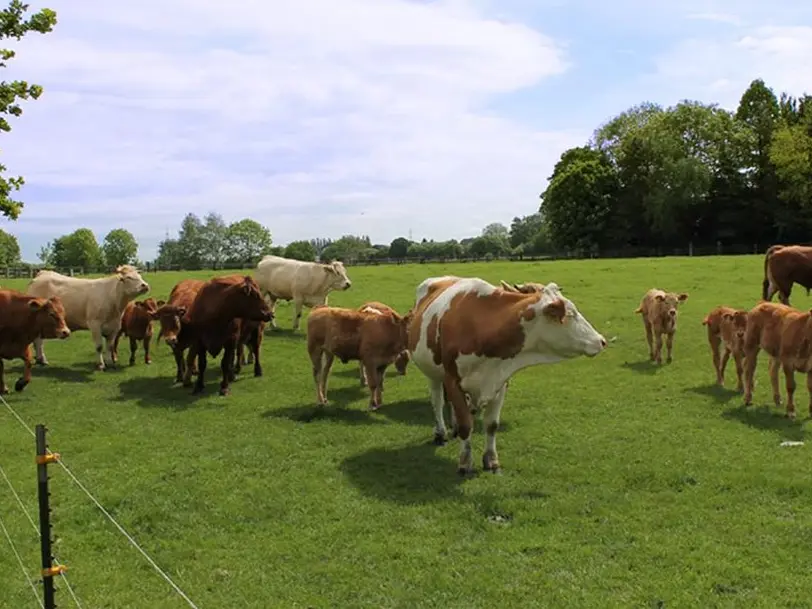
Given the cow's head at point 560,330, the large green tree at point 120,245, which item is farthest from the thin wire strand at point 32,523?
the large green tree at point 120,245

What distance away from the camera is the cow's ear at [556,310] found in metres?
8.48

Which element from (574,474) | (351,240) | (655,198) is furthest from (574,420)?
(351,240)

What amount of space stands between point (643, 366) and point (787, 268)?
6.24 m

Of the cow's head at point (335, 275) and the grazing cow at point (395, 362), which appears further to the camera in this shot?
the cow's head at point (335, 275)

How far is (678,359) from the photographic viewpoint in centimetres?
1602

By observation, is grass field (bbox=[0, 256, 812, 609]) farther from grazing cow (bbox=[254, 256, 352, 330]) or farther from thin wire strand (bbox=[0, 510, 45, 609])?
grazing cow (bbox=[254, 256, 352, 330])

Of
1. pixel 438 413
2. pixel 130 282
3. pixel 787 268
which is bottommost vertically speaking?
pixel 438 413

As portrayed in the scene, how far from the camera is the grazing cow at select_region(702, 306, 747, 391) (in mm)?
12641

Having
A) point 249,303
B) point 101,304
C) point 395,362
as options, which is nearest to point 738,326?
point 395,362

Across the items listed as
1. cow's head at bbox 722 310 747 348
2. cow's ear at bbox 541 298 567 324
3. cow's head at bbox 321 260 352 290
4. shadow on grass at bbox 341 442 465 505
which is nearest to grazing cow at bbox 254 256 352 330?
cow's head at bbox 321 260 352 290

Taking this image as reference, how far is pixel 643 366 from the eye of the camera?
617 inches

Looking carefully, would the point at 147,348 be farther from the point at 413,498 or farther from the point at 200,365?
the point at 413,498

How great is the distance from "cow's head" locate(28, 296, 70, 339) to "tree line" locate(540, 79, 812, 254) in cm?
5788

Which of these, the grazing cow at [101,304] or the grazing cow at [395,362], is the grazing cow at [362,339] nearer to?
the grazing cow at [395,362]
